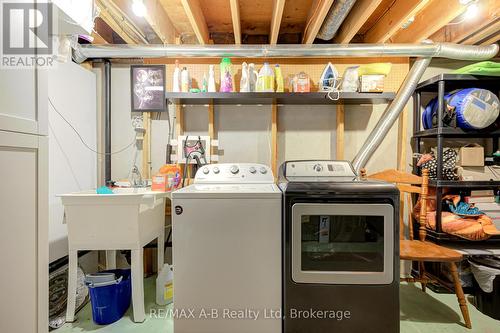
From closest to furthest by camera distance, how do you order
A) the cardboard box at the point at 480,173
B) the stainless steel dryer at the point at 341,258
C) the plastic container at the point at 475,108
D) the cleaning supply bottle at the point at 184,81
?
the stainless steel dryer at the point at 341,258
the plastic container at the point at 475,108
the cleaning supply bottle at the point at 184,81
the cardboard box at the point at 480,173

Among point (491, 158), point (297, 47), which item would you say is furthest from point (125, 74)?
point (491, 158)

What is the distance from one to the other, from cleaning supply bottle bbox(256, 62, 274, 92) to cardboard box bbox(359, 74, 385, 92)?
80 centimetres

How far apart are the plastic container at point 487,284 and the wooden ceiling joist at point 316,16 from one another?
7.58ft

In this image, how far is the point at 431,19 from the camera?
200cm

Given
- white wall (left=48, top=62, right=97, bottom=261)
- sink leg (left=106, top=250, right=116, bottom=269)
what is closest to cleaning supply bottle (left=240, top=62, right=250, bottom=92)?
white wall (left=48, top=62, right=97, bottom=261)

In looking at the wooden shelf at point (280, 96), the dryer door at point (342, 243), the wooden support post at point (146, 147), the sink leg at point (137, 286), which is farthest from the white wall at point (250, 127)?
the dryer door at point (342, 243)

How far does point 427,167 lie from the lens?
7.59 feet

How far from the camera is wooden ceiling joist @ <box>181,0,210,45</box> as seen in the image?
1.80 m

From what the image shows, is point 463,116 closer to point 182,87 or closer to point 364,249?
point 364,249

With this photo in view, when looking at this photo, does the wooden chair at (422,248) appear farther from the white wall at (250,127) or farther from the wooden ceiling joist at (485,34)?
the wooden ceiling joist at (485,34)

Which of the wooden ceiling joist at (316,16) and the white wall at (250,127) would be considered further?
the white wall at (250,127)

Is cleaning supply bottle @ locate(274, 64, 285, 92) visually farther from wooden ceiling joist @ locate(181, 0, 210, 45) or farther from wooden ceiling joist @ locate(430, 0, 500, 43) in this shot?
wooden ceiling joist @ locate(430, 0, 500, 43)

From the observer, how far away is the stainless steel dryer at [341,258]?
4.75 ft

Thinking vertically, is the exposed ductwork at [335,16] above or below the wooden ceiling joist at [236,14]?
above
